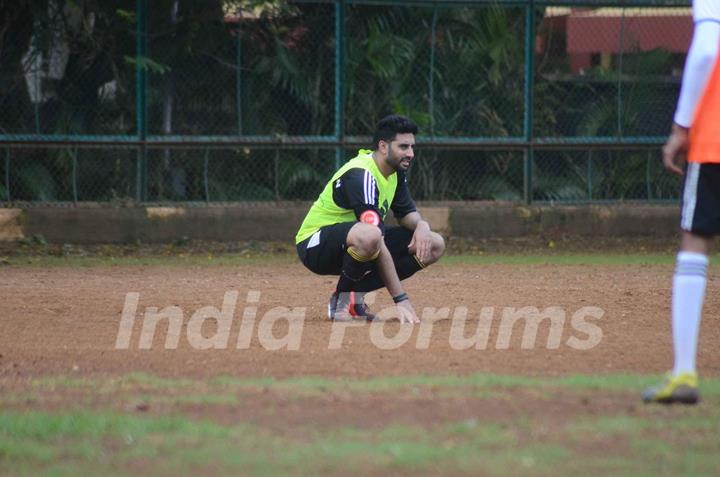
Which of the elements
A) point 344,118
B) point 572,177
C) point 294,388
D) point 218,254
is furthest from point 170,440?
A: point 572,177

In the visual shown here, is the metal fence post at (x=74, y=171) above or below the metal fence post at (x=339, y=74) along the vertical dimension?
below

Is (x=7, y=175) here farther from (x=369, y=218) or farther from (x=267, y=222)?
(x=369, y=218)

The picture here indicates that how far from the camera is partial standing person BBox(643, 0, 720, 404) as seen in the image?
5328 millimetres

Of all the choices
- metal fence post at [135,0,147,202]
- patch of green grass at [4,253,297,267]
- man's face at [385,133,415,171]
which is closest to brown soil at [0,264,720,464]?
patch of green grass at [4,253,297,267]

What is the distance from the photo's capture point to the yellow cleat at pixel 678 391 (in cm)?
532

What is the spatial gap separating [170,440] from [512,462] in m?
1.29

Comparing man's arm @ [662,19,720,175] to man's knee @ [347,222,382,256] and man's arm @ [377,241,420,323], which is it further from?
man's arm @ [377,241,420,323]

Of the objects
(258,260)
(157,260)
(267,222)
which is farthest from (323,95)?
(157,260)

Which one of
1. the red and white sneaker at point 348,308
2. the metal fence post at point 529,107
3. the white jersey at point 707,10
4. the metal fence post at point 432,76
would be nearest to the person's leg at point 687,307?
the white jersey at point 707,10

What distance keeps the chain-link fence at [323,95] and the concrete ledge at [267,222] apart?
22 centimetres

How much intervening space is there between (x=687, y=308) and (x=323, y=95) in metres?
9.51

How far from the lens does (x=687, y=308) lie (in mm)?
5375

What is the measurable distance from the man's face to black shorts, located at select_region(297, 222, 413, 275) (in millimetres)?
496

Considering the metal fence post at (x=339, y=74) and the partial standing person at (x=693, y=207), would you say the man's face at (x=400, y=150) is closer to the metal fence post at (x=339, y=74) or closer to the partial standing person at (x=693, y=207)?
the partial standing person at (x=693, y=207)
